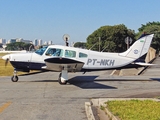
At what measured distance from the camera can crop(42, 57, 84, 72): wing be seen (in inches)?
540

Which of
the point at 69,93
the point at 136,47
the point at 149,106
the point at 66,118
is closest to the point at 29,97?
the point at 69,93

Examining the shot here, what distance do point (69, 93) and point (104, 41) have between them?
274 feet

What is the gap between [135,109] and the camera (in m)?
7.66

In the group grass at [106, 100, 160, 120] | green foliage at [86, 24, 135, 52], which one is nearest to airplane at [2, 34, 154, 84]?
grass at [106, 100, 160, 120]

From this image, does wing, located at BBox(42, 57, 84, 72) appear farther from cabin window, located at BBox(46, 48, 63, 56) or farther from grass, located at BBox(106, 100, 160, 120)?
grass, located at BBox(106, 100, 160, 120)

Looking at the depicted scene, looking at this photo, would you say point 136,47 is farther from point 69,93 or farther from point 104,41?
point 104,41

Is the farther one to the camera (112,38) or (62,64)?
(112,38)

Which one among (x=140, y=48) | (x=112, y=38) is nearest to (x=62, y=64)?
(x=140, y=48)

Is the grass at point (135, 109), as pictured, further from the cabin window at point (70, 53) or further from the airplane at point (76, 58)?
the cabin window at point (70, 53)

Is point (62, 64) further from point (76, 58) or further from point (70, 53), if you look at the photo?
point (76, 58)

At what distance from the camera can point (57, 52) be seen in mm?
15383

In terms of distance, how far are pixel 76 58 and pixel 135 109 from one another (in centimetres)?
843

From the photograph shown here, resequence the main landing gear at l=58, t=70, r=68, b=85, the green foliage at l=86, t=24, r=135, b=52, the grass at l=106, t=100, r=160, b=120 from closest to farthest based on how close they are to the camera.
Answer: the grass at l=106, t=100, r=160, b=120, the main landing gear at l=58, t=70, r=68, b=85, the green foliage at l=86, t=24, r=135, b=52

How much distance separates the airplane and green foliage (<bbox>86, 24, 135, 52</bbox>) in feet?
238
